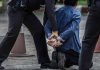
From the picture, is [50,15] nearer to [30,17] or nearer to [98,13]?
[30,17]

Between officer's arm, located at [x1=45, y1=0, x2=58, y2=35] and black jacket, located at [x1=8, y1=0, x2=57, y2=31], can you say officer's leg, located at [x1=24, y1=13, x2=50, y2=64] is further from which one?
officer's arm, located at [x1=45, y1=0, x2=58, y2=35]

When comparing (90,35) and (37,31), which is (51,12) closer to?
(37,31)

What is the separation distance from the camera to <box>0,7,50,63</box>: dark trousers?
6957mm

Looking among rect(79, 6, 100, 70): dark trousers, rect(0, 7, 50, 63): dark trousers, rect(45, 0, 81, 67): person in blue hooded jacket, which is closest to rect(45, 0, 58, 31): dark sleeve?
rect(45, 0, 81, 67): person in blue hooded jacket

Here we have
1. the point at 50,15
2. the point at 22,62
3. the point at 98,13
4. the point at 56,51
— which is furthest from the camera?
the point at 22,62

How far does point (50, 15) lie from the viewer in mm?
6738

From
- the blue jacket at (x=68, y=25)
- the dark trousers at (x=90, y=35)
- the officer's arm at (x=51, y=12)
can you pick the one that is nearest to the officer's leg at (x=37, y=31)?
the blue jacket at (x=68, y=25)

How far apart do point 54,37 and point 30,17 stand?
0.57 metres

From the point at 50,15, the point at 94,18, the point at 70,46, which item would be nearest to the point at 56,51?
the point at 70,46

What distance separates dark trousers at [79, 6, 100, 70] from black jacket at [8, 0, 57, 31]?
2.69 ft

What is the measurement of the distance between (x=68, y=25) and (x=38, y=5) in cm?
55

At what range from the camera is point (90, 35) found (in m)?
6.02

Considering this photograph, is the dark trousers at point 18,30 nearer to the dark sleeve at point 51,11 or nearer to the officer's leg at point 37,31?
the officer's leg at point 37,31

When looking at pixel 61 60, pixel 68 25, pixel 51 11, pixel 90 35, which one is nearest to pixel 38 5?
pixel 51 11
